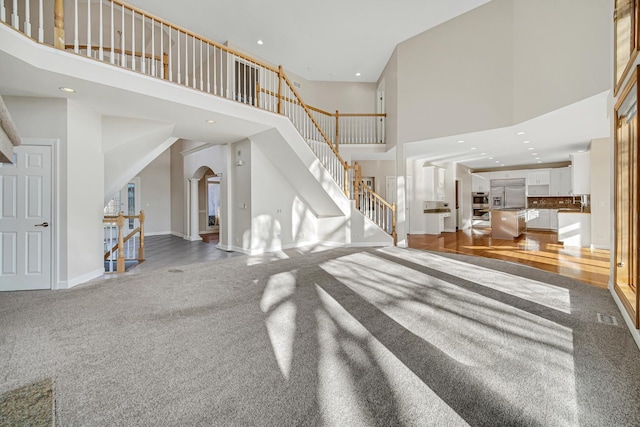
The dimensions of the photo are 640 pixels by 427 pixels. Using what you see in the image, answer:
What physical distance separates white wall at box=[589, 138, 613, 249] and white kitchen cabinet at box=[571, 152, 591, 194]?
53 cm

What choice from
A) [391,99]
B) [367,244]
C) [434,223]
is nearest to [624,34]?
[391,99]

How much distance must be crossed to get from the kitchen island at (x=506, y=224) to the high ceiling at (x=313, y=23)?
5.91 meters

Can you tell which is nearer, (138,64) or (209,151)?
(138,64)

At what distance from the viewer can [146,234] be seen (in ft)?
34.0

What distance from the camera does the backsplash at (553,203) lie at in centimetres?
1055

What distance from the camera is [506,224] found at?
9062mm

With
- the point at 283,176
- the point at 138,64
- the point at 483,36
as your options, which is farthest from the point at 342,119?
the point at 138,64

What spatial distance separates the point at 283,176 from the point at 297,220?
125cm

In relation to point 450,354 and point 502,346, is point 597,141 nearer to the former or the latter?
point 502,346

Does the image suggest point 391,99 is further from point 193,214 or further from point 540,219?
point 540,219

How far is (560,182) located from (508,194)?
5.73ft

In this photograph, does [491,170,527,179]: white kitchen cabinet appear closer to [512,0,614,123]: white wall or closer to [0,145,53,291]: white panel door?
[512,0,614,123]: white wall

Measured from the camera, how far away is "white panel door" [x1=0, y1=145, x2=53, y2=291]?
13.4 ft

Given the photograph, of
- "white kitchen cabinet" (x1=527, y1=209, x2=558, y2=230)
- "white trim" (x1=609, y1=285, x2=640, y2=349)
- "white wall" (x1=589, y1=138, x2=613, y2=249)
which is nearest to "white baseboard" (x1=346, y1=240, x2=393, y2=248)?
"white trim" (x1=609, y1=285, x2=640, y2=349)
